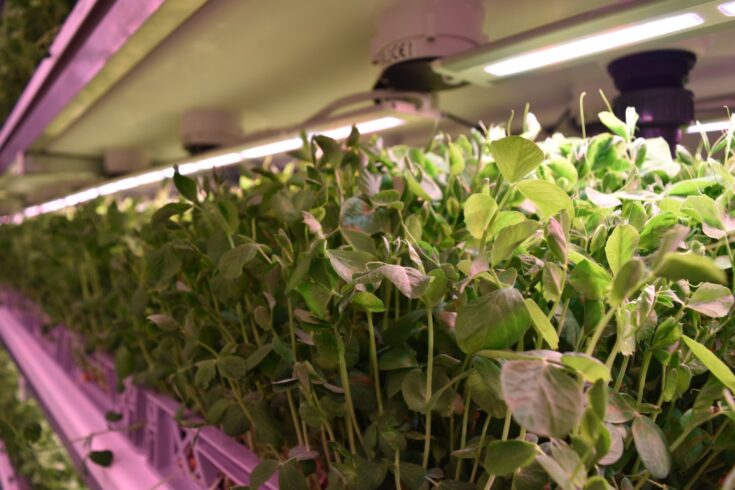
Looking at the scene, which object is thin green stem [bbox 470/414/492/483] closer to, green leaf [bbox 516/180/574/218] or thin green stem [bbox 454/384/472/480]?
thin green stem [bbox 454/384/472/480]

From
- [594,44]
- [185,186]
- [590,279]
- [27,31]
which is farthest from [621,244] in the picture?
[27,31]

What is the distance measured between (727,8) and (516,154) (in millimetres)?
404

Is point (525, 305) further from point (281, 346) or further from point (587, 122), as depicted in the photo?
point (587, 122)

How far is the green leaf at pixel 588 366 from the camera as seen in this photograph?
Answer: 0.22 meters

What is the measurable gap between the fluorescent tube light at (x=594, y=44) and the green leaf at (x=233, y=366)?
0.56m

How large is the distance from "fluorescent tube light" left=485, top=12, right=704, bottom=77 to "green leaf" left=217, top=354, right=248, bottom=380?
1.83 feet

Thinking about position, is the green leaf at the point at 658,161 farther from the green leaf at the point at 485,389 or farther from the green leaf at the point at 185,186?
the green leaf at the point at 185,186

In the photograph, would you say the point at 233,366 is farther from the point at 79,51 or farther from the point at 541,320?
the point at 79,51

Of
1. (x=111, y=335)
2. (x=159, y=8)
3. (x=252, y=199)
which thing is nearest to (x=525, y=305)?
(x=252, y=199)

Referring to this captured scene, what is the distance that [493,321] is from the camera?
0.26m

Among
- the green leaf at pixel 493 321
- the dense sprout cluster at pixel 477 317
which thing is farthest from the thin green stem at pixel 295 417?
the green leaf at pixel 493 321

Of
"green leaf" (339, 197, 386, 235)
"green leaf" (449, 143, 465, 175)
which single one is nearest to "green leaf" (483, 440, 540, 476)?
"green leaf" (339, 197, 386, 235)

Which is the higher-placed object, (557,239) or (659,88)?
(659,88)

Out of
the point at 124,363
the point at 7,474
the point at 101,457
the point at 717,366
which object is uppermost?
the point at 717,366
